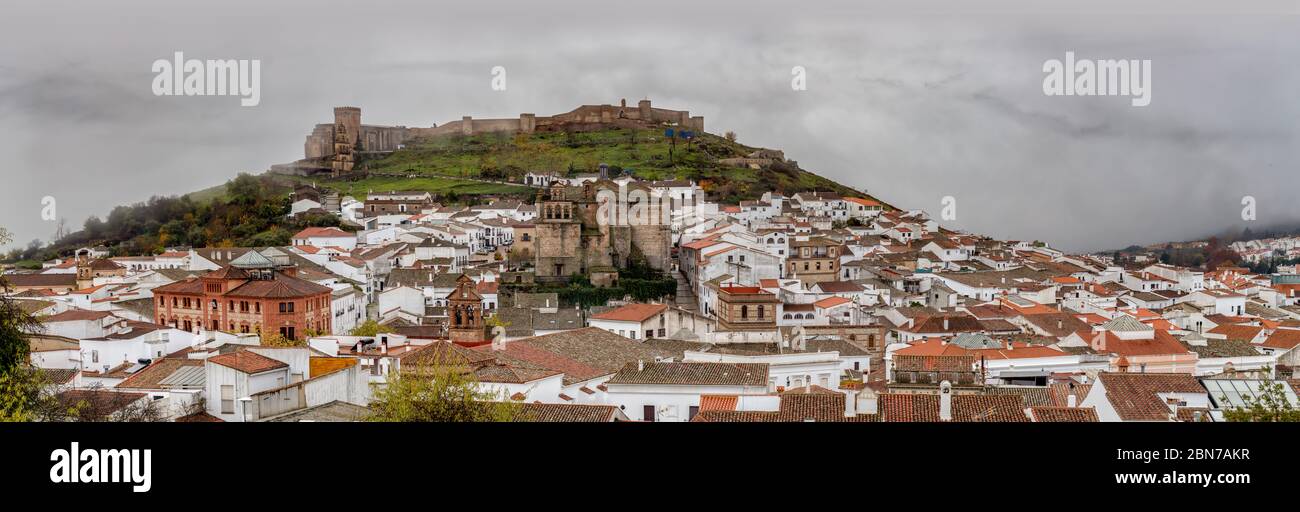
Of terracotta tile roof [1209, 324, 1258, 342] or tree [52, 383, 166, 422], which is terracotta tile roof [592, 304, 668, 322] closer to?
terracotta tile roof [1209, 324, 1258, 342]

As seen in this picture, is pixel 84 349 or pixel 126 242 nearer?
pixel 84 349

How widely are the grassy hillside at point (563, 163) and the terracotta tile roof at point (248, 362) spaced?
91.0 ft

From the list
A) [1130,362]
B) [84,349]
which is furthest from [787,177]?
[84,349]

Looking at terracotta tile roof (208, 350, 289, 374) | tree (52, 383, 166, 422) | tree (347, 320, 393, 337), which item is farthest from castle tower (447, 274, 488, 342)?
tree (52, 383, 166, 422)

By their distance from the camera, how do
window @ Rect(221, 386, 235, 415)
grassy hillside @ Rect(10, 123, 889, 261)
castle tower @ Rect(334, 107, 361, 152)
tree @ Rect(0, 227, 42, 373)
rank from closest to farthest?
tree @ Rect(0, 227, 42, 373) < window @ Rect(221, 386, 235, 415) < grassy hillside @ Rect(10, 123, 889, 261) < castle tower @ Rect(334, 107, 361, 152)

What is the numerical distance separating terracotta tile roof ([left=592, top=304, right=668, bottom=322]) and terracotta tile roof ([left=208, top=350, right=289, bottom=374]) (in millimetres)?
8109

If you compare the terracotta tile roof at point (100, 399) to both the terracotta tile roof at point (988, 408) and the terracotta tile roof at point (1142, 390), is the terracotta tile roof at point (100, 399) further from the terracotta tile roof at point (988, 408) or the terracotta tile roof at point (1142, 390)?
the terracotta tile roof at point (1142, 390)

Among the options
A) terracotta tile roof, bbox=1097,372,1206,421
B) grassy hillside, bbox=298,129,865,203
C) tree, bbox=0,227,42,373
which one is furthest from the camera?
grassy hillside, bbox=298,129,865,203

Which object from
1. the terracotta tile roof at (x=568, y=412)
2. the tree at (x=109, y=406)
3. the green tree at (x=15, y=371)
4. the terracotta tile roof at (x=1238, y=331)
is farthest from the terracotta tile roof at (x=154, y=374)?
the terracotta tile roof at (x=1238, y=331)

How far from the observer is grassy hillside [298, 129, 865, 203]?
36938 mm

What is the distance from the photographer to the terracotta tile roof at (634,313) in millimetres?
15242
